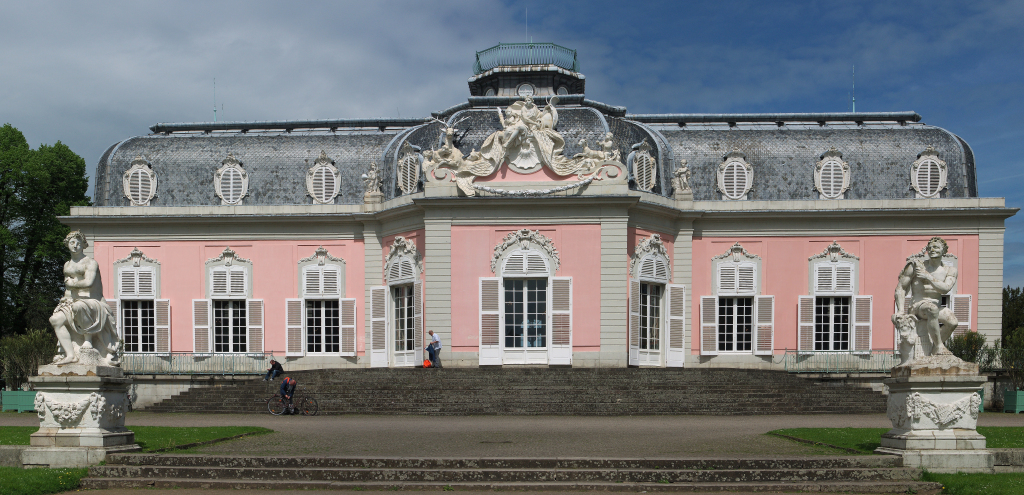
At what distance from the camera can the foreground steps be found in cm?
1334

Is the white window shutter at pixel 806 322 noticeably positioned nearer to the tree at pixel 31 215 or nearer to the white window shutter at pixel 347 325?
the white window shutter at pixel 347 325

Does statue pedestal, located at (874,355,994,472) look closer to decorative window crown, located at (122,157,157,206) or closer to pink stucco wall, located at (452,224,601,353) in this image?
pink stucco wall, located at (452,224,601,353)

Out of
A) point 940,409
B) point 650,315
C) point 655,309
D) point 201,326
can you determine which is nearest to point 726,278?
point 655,309

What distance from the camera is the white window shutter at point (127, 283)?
3253cm

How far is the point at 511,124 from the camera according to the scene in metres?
29.0

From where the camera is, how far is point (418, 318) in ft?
98.3

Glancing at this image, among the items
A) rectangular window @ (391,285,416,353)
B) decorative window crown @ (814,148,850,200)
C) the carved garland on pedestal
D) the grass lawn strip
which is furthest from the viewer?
decorative window crown @ (814,148,850,200)

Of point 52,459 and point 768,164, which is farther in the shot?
point 768,164

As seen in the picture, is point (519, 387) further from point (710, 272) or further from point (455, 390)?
point (710, 272)

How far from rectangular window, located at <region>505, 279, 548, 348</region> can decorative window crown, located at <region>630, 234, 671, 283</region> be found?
2.91 metres

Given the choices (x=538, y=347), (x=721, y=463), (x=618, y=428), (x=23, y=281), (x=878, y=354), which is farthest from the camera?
(x=23, y=281)

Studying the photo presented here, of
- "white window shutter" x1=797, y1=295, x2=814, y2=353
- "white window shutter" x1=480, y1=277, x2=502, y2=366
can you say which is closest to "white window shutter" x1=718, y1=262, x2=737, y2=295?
"white window shutter" x1=797, y1=295, x2=814, y2=353

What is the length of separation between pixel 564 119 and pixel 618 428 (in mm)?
14303

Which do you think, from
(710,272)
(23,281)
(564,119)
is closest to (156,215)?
(23,281)
